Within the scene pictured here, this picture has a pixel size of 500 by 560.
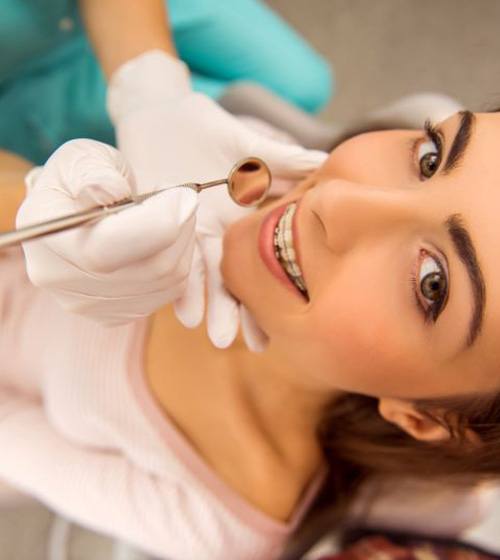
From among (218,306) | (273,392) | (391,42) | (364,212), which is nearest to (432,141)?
(364,212)

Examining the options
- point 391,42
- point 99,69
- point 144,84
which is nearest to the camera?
point 144,84

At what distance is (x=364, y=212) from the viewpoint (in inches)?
21.0

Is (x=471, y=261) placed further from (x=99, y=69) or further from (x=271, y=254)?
(x=99, y=69)

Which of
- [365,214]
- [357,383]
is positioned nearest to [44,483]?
A: [357,383]

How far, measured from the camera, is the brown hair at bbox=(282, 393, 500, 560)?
2.06 feet

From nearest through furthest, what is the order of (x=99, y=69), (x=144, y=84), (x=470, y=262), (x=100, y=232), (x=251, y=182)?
(x=100, y=232) < (x=470, y=262) < (x=251, y=182) < (x=144, y=84) < (x=99, y=69)

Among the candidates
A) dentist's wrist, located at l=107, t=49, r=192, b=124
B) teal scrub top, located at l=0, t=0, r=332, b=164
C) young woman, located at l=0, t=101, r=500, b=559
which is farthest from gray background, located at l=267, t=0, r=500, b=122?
young woman, located at l=0, t=101, r=500, b=559

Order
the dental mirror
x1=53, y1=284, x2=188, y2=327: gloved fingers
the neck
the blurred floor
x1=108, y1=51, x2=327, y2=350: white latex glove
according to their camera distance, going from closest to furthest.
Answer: the dental mirror, x1=53, y1=284, x2=188, y2=327: gloved fingers, x1=108, y1=51, x2=327, y2=350: white latex glove, the neck, the blurred floor

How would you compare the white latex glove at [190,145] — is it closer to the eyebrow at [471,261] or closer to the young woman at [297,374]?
the young woman at [297,374]

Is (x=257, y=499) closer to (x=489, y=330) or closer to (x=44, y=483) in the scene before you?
(x=44, y=483)

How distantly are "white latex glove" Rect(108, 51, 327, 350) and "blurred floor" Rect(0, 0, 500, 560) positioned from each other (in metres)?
0.93

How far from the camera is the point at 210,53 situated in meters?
1.02

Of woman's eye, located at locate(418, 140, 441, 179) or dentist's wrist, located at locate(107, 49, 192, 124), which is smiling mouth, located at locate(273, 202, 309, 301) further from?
dentist's wrist, located at locate(107, 49, 192, 124)

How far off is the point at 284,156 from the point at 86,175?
334 millimetres
